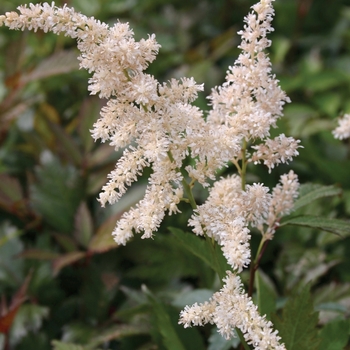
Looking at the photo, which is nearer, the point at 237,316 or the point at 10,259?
the point at 237,316

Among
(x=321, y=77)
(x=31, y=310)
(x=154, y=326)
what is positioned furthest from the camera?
(x=321, y=77)

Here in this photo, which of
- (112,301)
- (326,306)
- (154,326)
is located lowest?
(326,306)

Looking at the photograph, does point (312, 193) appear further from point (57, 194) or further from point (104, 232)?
point (57, 194)

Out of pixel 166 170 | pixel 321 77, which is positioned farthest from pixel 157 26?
pixel 166 170

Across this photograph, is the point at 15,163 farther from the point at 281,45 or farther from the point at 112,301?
the point at 281,45

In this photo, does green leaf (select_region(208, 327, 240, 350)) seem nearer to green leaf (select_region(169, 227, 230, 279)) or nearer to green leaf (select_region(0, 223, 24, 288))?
green leaf (select_region(169, 227, 230, 279))

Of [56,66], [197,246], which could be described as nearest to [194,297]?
[197,246]

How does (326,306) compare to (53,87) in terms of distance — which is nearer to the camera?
(326,306)
